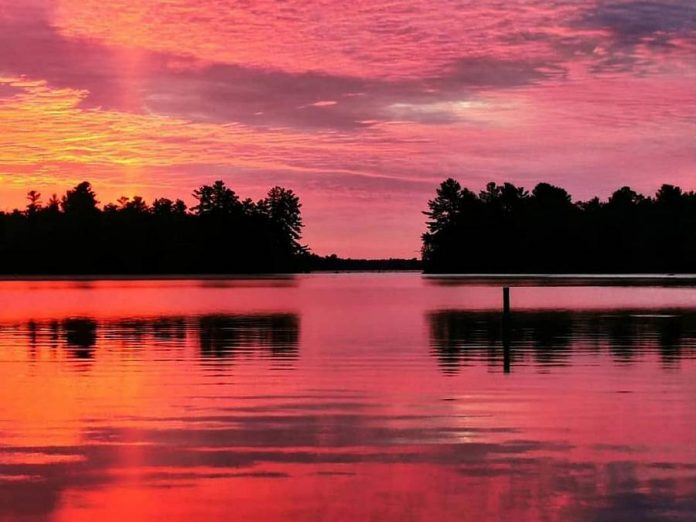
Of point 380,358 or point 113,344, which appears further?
point 113,344

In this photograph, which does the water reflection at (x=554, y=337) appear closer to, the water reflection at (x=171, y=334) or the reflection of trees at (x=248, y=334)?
the reflection of trees at (x=248, y=334)

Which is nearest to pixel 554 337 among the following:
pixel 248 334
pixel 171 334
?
pixel 248 334

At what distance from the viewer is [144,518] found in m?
12.0

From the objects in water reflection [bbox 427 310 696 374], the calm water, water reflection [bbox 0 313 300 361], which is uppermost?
water reflection [bbox 0 313 300 361]

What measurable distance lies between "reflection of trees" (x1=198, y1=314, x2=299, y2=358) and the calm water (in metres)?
0.38

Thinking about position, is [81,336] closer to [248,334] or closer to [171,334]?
[171,334]

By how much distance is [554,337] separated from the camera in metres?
41.3

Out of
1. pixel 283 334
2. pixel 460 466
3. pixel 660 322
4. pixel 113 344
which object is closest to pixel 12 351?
pixel 113 344

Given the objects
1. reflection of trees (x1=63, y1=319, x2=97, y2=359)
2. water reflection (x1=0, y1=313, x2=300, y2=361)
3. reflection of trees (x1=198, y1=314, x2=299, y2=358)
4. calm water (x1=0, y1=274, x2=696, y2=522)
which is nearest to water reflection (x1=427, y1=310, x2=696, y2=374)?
calm water (x1=0, y1=274, x2=696, y2=522)

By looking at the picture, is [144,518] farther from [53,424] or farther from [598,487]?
[53,424]

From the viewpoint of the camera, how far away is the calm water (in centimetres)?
1261

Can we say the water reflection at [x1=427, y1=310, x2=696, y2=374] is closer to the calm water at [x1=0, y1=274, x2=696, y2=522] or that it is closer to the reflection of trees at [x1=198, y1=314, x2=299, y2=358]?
the calm water at [x1=0, y1=274, x2=696, y2=522]

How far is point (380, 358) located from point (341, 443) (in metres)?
15.2

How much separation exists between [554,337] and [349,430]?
24538mm
